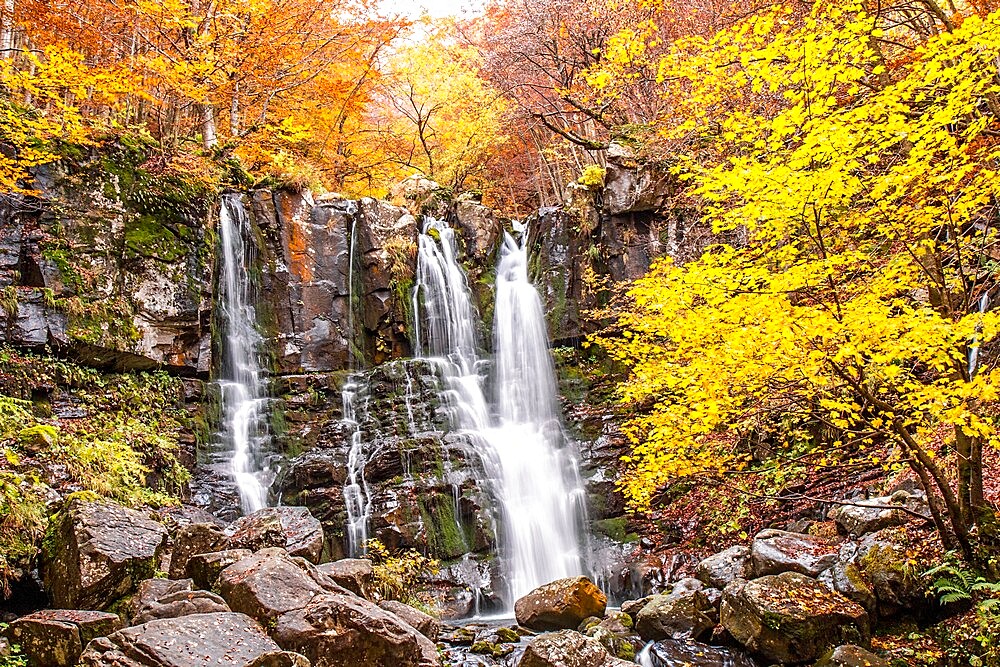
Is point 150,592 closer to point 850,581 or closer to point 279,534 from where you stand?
point 279,534

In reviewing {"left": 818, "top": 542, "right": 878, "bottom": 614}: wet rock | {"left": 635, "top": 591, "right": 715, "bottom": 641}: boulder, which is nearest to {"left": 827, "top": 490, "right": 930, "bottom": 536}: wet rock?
{"left": 818, "top": 542, "right": 878, "bottom": 614}: wet rock

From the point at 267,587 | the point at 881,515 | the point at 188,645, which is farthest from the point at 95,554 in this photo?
the point at 881,515

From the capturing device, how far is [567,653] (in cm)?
579

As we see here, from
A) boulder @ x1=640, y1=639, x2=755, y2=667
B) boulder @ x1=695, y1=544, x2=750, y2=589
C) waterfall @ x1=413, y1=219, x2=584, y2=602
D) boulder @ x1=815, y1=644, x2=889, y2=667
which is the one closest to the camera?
boulder @ x1=815, y1=644, x2=889, y2=667

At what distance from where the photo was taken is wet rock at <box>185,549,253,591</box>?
6.18m

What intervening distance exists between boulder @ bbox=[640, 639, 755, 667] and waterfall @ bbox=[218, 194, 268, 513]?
7.10m

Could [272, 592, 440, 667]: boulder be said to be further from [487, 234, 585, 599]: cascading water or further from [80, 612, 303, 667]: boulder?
[487, 234, 585, 599]: cascading water

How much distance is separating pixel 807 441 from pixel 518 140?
1506cm

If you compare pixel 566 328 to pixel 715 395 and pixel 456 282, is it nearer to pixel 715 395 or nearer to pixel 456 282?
pixel 456 282

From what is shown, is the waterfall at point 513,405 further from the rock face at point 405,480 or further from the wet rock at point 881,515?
the wet rock at point 881,515

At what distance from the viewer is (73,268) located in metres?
11.1

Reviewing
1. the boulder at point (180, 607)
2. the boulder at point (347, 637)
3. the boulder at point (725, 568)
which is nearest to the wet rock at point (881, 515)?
the boulder at point (725, 568)

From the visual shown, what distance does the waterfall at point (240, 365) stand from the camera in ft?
37.3

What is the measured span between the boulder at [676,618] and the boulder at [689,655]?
4.7 inches
